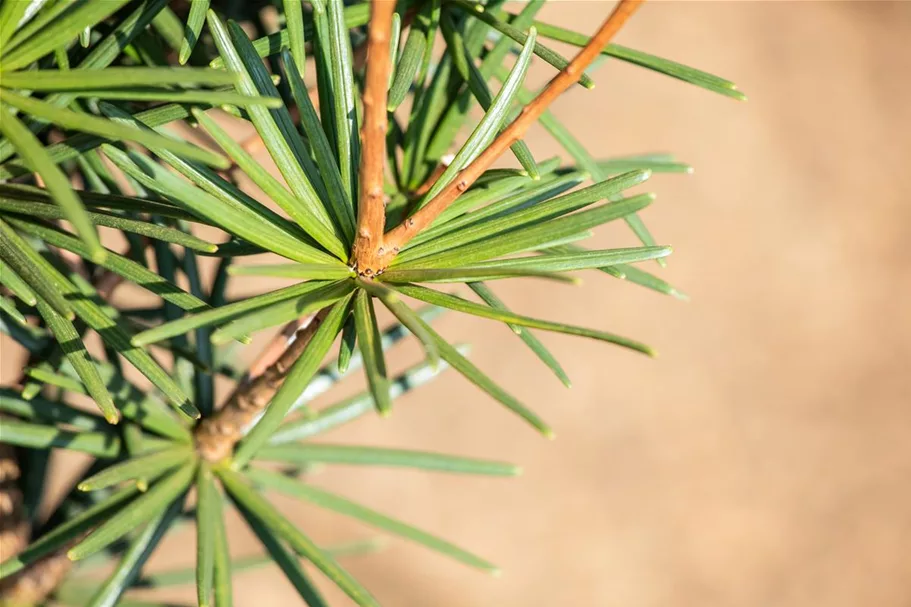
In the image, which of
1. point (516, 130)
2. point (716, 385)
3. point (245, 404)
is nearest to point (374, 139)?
point (516, 130)

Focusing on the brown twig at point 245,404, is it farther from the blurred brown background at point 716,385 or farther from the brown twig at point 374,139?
the blurred brown background at point 716,385

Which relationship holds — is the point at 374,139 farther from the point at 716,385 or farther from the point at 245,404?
the point at 716,385

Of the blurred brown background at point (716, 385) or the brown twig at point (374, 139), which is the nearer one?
the brown twig at point (374, 139)

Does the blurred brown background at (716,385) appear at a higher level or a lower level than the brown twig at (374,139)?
higher

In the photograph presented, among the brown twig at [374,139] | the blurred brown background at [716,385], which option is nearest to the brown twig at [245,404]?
the brown twig at [374,139]

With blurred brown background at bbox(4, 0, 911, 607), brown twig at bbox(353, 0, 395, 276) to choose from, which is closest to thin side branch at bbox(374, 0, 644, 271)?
brown twig at bbox(353, 0, 395, 276)

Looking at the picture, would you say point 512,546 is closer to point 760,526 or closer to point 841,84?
point 760,526

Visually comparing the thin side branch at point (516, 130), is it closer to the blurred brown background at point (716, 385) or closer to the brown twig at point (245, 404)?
the brown twig at point (245, 404)
